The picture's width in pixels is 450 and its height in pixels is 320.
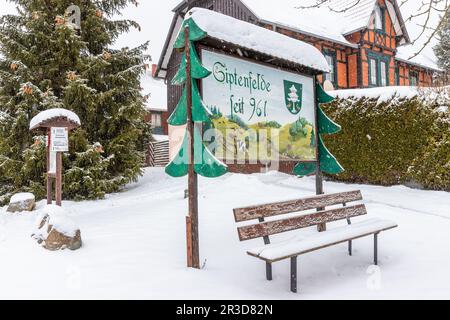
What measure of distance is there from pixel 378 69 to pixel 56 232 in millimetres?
19815

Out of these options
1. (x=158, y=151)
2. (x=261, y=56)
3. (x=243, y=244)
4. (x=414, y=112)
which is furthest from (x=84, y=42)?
(x=158, y=151)

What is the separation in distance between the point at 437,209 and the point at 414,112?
304cm

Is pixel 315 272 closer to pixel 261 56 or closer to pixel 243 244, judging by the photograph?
pixel 243 244

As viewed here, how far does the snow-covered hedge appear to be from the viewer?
938 centimetres

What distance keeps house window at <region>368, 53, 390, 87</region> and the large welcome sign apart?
15.8m

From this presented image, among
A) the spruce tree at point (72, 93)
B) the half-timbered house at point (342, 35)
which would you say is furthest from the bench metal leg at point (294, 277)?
the half-timbered house at point (342, 35)

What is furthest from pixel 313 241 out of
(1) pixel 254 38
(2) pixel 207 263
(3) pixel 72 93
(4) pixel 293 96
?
(3) pixel 72 93

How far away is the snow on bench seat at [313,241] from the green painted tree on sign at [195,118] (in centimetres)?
105

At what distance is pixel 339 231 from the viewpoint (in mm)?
4707

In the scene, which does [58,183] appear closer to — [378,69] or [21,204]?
[21,204]

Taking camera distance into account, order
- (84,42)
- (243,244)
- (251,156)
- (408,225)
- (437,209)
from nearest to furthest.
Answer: (251,156) → (243,244) → (408,225) → (437,209) → (84,42)

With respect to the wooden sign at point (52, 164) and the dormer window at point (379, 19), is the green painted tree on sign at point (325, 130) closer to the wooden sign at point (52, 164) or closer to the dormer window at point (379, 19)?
the wooden sign at point (52, 164)

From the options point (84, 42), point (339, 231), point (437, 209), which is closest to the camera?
point (339, 231)
